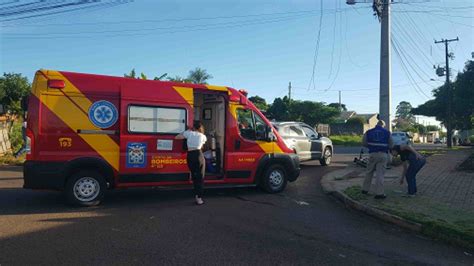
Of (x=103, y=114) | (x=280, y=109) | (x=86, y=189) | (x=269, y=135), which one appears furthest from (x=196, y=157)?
(x=280, y=109)

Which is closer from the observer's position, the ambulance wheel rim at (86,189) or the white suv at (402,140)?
the ambulance wheel rim at (86,189)

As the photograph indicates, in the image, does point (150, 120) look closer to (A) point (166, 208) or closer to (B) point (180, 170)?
(B) point (180, 170)

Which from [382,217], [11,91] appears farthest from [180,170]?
[11,91]

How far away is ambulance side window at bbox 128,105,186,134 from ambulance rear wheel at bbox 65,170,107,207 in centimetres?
116

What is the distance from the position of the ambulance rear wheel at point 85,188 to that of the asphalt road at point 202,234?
223 millimetres

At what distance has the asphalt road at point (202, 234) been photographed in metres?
5.50

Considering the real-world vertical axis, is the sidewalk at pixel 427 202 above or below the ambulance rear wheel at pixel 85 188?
below

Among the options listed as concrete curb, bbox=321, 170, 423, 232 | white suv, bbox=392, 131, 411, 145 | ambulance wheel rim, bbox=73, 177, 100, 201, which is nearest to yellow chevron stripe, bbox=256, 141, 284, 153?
concrete curb, bbox=321, 170, 423, 232

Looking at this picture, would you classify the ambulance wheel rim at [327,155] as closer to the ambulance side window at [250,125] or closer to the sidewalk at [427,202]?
the sidewalk at [427,202]

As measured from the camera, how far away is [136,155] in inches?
350

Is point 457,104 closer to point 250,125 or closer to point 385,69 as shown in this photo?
point 385,69

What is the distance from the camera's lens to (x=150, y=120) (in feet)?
29.8

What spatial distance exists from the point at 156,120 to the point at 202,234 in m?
3.33

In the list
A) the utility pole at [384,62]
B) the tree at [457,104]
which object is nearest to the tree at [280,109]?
the tree at [457,104]
